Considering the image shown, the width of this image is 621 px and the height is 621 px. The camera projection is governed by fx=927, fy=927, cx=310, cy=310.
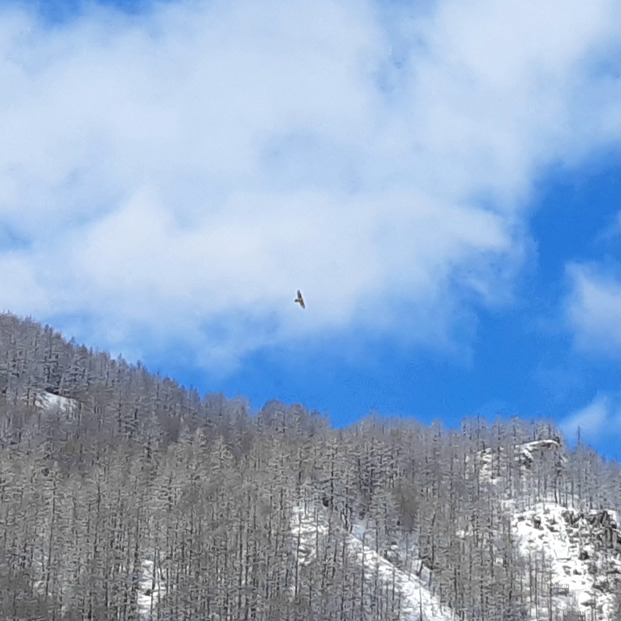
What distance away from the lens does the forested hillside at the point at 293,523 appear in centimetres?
9912

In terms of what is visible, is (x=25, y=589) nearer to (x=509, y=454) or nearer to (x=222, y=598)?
(x=222, y=598)

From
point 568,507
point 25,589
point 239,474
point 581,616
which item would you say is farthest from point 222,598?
point 568,507

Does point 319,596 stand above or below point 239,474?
below

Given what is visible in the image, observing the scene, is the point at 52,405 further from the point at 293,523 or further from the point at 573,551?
the point at 573,551

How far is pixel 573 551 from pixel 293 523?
49.1 meters

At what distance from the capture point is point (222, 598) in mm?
98625

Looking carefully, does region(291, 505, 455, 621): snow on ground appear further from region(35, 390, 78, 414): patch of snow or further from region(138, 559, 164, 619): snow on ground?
region(35, 390, 78, 414): patch of snow

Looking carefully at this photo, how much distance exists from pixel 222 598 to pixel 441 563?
134 feet

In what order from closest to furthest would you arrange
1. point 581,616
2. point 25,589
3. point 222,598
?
point 25,589
point 222,598
point 581,616

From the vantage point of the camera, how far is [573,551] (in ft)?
472

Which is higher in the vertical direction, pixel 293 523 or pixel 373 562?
pixel 293 523

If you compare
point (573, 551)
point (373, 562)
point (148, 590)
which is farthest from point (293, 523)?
point (573, 551)

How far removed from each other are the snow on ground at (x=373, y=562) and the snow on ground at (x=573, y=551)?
15.8m

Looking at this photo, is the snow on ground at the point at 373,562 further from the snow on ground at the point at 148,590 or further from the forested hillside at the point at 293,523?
the snow on ground at the point at 148,590
